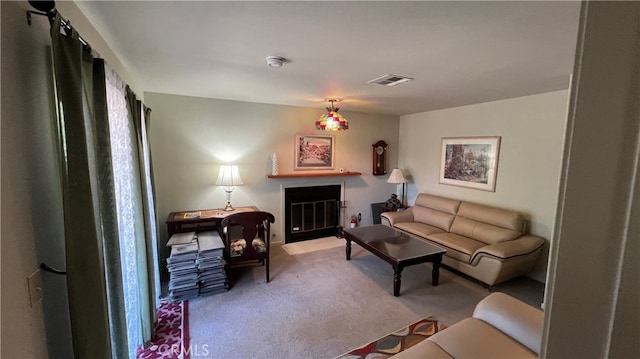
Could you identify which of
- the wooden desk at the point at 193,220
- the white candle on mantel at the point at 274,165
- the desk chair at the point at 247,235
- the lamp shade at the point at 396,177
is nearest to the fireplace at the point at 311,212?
the white candle on mantel at the point at 274,165

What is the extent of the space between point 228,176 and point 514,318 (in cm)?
340

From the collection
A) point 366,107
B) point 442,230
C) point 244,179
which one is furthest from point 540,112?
point 244,179

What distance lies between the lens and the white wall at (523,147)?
3215 millimetres

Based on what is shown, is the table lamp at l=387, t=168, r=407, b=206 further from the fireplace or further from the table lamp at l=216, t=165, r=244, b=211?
the table lamp at l=216, t=165, r=244, b=211

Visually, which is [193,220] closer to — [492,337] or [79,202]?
[79,202]

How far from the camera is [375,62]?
2221mm

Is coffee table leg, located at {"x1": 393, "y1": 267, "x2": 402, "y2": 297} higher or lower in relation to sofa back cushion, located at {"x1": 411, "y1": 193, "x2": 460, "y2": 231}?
lower

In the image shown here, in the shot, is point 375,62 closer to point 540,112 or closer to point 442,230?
point 540,112

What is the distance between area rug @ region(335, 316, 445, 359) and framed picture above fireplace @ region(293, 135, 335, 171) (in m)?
2.93

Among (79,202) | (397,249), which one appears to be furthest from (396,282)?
(79,202)

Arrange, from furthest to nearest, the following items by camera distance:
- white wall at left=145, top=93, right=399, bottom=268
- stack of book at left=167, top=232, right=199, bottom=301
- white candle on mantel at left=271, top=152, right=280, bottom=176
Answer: white candle on mantel at left=271, top=152, right=280, bottom=176
white wall at left=145, top=93, right=399, bottom=268
stack of book at left=167, top=232, right=199, bottom=301

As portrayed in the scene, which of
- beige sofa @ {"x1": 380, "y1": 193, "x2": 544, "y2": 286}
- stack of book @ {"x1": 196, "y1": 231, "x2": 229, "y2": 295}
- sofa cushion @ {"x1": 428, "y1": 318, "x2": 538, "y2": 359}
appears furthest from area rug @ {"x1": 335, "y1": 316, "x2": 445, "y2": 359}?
stack of book @ {"x1": 196, "y1": 231, "x2": 229, "y2": 295}

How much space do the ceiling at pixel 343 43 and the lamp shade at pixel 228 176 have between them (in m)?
1.14

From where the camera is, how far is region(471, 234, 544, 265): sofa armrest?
2994mm
